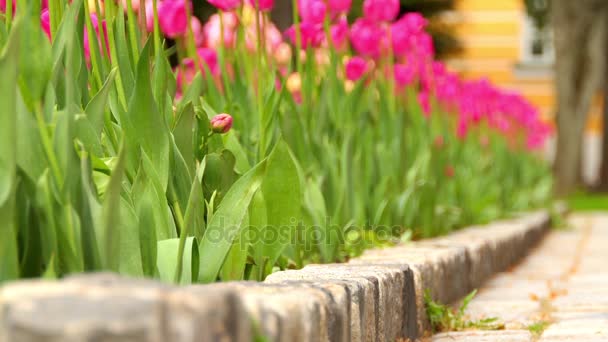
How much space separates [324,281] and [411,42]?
2739 mm

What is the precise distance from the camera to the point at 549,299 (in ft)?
12.5

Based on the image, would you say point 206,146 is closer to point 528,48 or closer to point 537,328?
point 537,328

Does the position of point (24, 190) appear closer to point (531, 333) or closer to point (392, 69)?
point (531, 333)

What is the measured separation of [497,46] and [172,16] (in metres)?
16.6

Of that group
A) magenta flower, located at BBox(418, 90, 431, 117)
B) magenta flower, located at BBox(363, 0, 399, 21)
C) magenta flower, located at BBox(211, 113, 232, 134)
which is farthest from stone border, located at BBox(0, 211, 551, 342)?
magenta flower, located at BBox(418, 90, 431, 117)

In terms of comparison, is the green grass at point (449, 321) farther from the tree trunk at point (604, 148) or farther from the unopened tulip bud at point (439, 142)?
the tree trunk at point (604, 148)

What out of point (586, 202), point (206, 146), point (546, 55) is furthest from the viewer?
point (546, 55)

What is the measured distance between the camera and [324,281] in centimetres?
211

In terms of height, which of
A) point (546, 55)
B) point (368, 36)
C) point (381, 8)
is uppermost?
point (381, 8)

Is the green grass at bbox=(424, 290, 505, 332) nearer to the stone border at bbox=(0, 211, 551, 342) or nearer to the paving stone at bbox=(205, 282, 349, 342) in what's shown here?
the stone border at bbox=(0, 211, 551, 342)

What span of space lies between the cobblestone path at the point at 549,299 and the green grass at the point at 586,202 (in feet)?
18.4

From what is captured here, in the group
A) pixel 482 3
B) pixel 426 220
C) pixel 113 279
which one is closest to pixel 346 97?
pixel 426 220

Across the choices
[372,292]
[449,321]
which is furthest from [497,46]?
[372,292]

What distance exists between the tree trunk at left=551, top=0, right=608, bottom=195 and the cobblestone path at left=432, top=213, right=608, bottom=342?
5.76 meters
